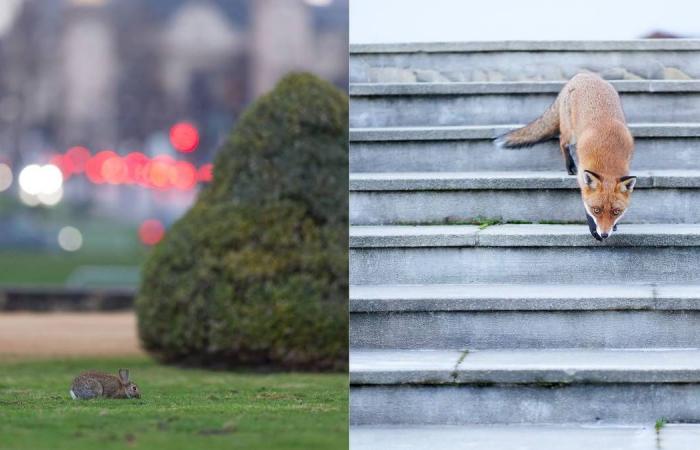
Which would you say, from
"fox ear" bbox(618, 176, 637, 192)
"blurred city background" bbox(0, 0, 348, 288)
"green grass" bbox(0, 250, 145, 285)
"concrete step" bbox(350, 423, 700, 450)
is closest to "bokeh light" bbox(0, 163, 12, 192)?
"blurred city background" bbox(0, 0, 348, 288)

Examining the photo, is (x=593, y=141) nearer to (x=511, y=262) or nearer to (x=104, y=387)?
(x=511, y=262)

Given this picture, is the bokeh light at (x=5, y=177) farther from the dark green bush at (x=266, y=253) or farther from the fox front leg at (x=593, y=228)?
the fox front leg at (x=593, y=228)

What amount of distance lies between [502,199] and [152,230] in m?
2.95

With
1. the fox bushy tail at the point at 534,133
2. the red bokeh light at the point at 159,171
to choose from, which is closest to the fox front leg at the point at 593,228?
the fox bushy tail at the point at 534,133

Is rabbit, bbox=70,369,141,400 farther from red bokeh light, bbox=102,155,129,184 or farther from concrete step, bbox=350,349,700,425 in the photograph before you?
red bokeh light, bbox=102,155,129,184

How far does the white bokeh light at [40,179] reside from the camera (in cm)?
530

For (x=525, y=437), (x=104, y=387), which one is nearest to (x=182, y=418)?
(x=104, y=387)

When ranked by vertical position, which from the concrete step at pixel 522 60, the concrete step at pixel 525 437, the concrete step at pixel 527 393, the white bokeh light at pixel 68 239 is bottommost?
the concrete step at pixel 525 437

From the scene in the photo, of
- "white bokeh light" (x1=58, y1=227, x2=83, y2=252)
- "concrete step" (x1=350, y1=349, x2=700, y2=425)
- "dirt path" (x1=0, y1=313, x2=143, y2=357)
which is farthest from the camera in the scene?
"white bokeh light" (x1=58, y1=227, x2=83, y2=252)

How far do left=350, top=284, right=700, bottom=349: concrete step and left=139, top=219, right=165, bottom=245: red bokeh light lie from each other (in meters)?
2.41

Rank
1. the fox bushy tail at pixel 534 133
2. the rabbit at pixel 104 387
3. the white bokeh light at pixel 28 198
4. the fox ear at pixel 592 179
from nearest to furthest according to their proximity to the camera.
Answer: the rabbit at pixel 104 387, the fox ear at pixel 592 179, the fox bushy tail at pixel 534 133, the white bokeh light at pixel 28 198

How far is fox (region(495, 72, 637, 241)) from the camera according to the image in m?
4.61

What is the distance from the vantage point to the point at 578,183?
4988mm

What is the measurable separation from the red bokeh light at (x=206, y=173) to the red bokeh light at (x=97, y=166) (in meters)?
1.01
